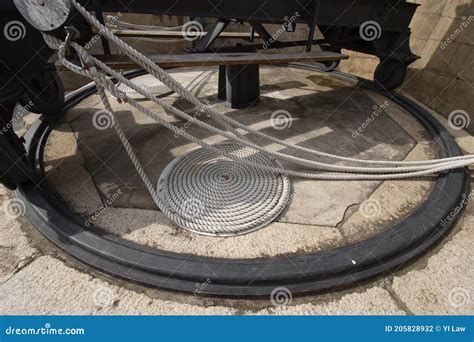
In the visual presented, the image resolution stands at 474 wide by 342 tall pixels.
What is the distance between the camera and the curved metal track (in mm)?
1692

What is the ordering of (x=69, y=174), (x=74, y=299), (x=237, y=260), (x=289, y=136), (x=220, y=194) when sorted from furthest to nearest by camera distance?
(x=289, y=136) < (x=69, y=174) < (x=220, y=194) < (x=237, y=260) < (x=74, y=299)

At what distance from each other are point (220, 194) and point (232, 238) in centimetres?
43

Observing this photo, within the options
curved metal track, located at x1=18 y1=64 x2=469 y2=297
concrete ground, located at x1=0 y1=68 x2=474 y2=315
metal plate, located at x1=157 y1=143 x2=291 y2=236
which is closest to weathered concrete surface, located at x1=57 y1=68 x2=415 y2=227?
concrete ground, located at x1=0 y1=68 x2=474 y2=315

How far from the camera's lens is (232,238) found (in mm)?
1978

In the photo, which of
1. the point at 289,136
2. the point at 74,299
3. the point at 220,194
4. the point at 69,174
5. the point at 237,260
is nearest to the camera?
the point at 74,299

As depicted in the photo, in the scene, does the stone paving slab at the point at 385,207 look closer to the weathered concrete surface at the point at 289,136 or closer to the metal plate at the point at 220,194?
the weathered concrete surface at the point at 289,136

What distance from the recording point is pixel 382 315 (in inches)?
63.9

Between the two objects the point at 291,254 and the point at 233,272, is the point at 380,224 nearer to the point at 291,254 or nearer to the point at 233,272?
the point at 291,254

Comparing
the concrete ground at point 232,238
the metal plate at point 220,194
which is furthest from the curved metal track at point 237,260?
the metal plate at point 220,194

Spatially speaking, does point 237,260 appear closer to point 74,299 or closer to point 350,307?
point 350,307

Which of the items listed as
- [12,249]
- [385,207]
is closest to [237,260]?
[385,207]

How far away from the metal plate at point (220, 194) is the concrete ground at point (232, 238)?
0.08 m

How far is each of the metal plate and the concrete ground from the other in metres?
0.08

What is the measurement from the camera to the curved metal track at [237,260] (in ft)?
5.55
